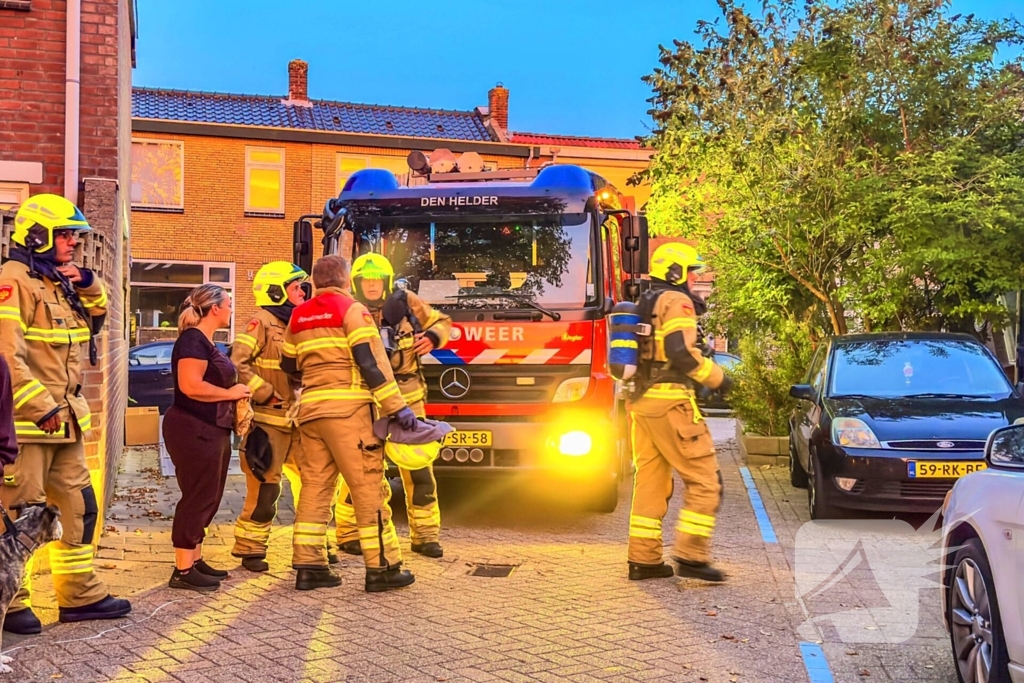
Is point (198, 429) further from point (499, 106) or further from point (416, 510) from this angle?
point (499, 106)

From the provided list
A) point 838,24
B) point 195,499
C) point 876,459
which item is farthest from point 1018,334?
point 195,499

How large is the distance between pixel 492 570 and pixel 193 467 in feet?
6.58

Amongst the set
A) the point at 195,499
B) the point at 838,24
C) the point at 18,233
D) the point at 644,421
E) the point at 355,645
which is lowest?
the point at 355,645

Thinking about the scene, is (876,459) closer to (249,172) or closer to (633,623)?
(633,623)

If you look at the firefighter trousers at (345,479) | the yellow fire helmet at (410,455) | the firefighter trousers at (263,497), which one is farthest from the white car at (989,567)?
the firefighter trousers at (263,497)

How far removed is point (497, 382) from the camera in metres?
8.55

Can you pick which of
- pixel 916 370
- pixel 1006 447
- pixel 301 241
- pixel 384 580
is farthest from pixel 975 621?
pixel 301 241

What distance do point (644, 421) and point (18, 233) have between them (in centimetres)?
370

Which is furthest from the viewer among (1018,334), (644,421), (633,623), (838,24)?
(1018,334)

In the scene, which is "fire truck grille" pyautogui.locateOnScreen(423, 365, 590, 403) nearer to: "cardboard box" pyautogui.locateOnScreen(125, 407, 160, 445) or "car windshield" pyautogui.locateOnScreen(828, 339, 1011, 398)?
"car windshield" pyautogui.locateOnScreen(828, 339, 1011, 398)

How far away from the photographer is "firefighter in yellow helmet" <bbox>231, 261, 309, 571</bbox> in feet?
22.9

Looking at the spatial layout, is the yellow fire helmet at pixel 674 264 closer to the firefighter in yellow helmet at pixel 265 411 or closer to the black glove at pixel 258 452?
the firefighter in yellow helmet at pixel 265 411

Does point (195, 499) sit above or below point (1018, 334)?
below

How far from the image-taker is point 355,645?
5418 mm
